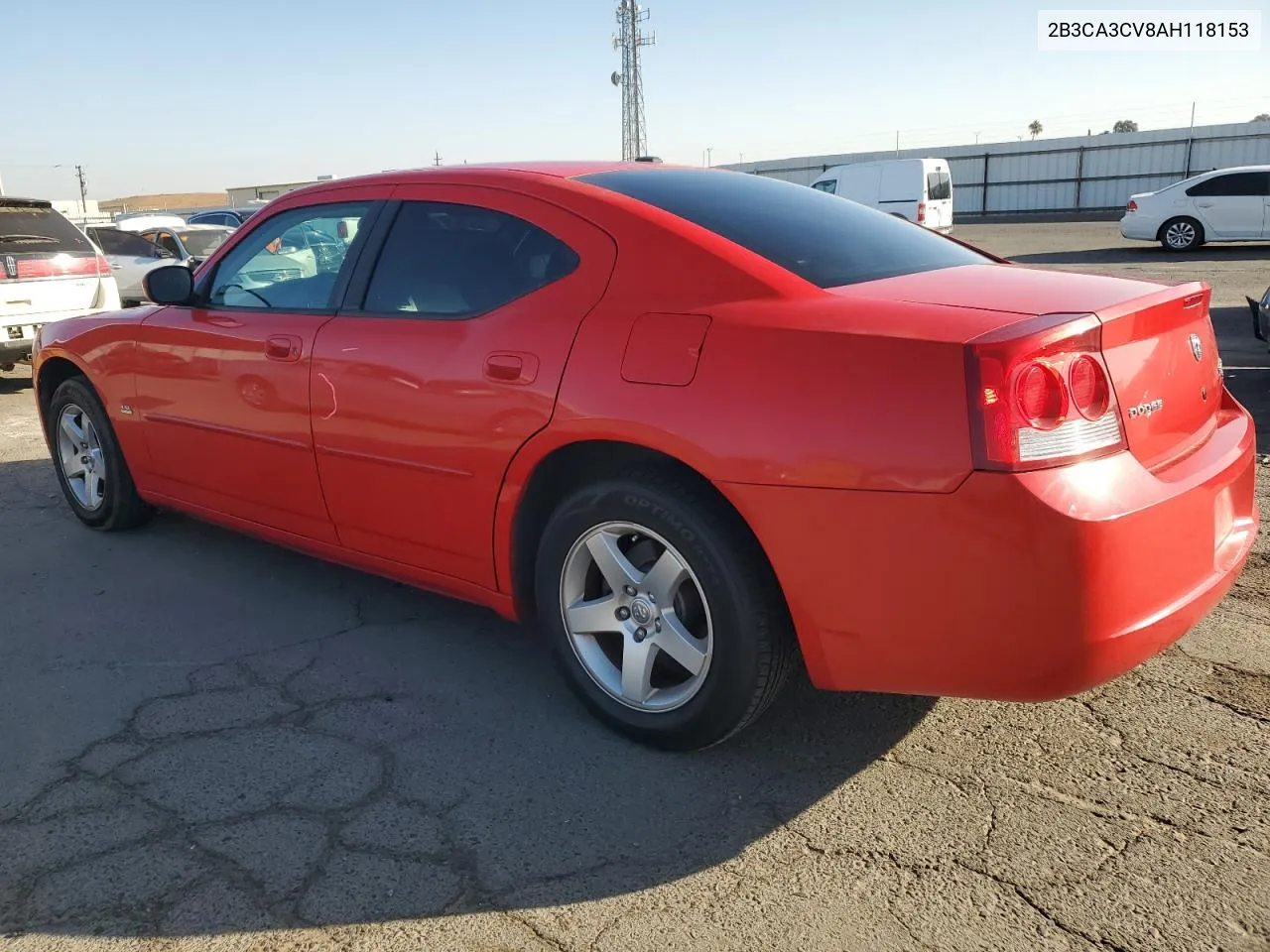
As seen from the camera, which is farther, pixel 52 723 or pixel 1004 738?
pixel 52 723

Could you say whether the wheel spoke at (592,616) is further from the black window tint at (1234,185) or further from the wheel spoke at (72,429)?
the black window tint at (1234,185)

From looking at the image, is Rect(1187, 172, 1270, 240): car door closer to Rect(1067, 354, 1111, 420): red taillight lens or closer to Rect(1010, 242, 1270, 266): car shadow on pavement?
Rect(1010, 242, 1270, 266): car shadow on pavement

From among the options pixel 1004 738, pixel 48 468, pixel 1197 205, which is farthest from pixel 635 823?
pixel 1197 205

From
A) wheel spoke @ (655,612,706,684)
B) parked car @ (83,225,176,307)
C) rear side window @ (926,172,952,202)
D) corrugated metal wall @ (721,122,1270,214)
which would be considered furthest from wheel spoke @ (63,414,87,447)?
corrugated metal wall @ (721,122,1270,214)

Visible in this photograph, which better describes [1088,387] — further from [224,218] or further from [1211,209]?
[224,218]

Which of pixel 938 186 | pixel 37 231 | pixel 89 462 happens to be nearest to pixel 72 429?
pixel 89 462

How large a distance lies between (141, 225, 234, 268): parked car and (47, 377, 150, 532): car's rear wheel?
942 centimetres

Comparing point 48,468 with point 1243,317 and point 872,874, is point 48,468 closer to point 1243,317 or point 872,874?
point 872,874

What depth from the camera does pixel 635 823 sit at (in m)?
2.63

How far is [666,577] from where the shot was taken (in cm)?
281

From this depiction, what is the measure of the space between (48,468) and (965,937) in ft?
→ 20.8

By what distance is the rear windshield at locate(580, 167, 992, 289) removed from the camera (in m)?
2.91

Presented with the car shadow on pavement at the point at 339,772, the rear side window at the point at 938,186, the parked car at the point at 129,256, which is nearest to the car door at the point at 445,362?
the car shadow on pavement at the point at 339,772

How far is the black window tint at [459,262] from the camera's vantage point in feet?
10.2
